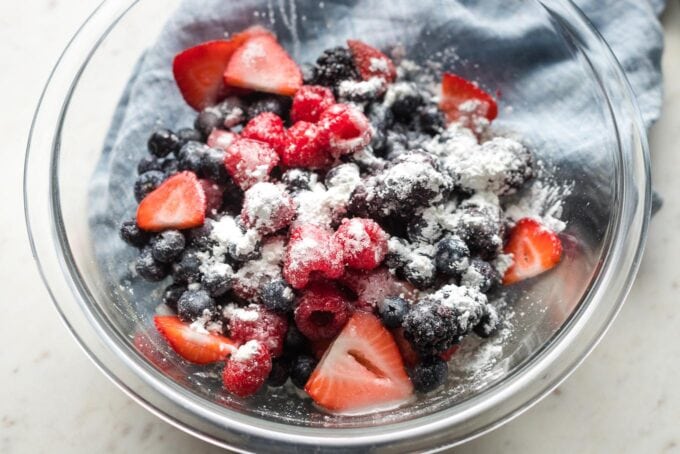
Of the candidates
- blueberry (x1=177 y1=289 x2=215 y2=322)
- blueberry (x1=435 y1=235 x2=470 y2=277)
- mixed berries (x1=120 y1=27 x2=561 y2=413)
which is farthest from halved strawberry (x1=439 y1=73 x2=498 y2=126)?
blueberry (x1=177 y1=289 x2=215 y2=322)

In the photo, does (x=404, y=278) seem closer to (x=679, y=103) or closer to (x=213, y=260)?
(x=213, y=260)

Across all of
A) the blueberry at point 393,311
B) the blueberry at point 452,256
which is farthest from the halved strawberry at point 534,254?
the blueberry at point 393,311

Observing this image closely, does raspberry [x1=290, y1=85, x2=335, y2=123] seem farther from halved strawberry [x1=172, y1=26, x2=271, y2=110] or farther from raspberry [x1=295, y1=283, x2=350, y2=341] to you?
raspberry [x1=295, y1=283, x2=350, y2=341]

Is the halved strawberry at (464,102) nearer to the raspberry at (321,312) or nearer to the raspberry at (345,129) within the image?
the raspberry at (345,129)

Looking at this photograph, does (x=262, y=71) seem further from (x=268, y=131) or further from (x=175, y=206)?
(x=175, y=206)

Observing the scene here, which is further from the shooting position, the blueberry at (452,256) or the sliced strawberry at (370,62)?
the sliced strawberry at (370,62)

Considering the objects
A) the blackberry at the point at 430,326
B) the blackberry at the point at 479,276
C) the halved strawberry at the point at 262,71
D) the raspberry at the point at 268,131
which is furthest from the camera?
the halved strawberry at the point at 262,71

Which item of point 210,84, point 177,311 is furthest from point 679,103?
point 177,311
